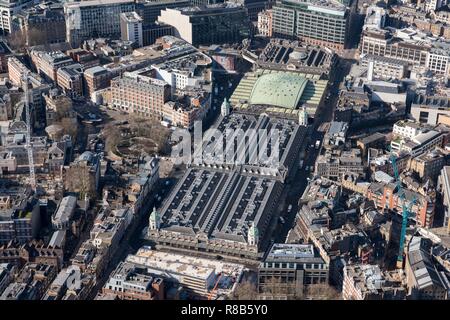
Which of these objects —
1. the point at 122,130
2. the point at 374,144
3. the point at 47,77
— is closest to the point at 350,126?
the point at 374,144

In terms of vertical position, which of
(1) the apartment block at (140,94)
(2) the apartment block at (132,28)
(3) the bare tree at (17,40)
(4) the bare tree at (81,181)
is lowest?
(4) the bare tree at (81,181)

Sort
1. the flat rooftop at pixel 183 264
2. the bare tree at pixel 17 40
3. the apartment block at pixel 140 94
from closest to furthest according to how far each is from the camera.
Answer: the flat rooftop at pixel 183 264 < the apartment block at pixel 140 94 < the bare tree at pixel 17 40

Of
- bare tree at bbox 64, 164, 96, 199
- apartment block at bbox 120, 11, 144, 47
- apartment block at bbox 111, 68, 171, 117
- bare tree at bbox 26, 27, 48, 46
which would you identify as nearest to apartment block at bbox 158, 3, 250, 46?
apartment block at bbox 120, 11, 144, 47

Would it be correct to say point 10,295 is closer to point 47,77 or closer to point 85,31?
point 47,77

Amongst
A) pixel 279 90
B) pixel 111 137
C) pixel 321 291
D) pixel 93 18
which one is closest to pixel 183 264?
pixel 321 291

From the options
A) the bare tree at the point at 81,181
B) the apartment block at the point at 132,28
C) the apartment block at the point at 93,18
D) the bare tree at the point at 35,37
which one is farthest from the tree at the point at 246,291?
the bare tree at the point at 35,37

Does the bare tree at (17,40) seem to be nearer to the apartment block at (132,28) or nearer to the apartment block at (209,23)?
the apartment block at (132,28)

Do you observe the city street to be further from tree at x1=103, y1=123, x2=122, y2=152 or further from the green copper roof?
tree at x1=103, y1=123, x2=122, y2=152

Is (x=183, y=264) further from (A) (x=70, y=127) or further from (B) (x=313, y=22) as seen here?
(B) (x=313, y=22)
